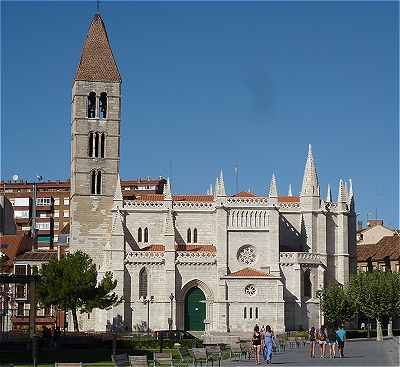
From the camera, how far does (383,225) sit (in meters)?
158

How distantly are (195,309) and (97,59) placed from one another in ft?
92.9

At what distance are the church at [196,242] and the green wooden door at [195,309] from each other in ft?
0.30

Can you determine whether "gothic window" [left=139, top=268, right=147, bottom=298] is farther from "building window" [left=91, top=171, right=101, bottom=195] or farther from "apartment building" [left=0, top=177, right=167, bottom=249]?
"apartment building" [left=0, top=177, right=167, bottom=249]

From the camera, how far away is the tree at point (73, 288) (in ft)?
306

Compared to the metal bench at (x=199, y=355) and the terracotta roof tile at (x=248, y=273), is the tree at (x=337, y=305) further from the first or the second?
the metal bench at (x=199, y=355)

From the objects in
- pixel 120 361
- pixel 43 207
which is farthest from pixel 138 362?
pixel 43 207

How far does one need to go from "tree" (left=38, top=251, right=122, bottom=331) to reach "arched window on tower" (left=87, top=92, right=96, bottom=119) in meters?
21.9

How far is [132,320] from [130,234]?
948 cm

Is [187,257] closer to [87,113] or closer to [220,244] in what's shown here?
[220,244]

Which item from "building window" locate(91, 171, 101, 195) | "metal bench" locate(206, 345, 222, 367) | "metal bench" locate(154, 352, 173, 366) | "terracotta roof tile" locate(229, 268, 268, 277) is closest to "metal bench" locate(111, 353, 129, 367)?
"metal bench" locate(154, 352, 173, 366)

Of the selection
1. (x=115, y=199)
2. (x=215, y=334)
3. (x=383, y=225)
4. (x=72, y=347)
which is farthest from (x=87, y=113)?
(x=383, y=225)

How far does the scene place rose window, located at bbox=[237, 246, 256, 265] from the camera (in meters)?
105

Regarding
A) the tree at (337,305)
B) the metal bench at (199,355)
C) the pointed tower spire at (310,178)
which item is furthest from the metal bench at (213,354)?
the pointed tower spire at (310,178)

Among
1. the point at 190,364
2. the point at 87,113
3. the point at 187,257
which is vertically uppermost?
the point at 87,113
